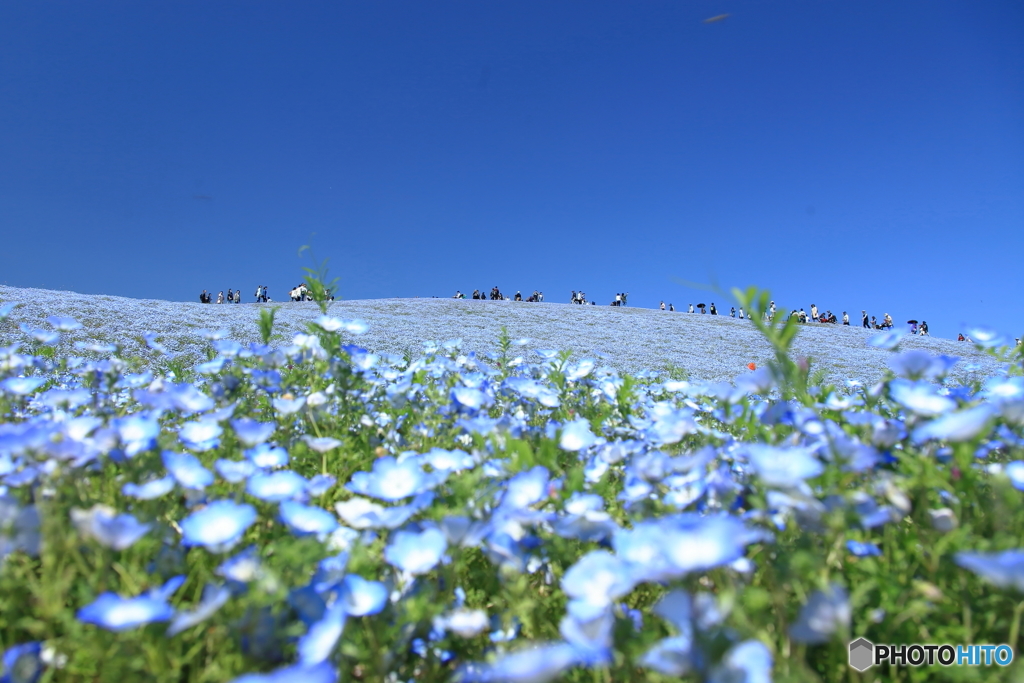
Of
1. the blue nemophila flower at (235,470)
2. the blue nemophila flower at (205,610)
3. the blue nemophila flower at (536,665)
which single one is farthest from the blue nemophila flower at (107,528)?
the blue nemophila flower at (536,665)

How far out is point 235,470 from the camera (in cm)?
156

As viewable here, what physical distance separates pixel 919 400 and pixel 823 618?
2.54 ft

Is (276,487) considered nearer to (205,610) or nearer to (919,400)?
(205,610)

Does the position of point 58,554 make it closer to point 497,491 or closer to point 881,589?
point 497,491

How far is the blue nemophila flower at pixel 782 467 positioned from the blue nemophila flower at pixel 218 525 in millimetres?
1108

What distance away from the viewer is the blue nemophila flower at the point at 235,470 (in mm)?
1495

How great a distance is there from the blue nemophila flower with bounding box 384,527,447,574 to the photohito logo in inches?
36.5

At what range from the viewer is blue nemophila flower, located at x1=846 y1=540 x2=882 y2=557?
4.28 feet

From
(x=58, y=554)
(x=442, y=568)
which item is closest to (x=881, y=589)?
(x=442, y=568)

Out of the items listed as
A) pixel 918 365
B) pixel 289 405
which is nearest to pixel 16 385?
pixel 289 405

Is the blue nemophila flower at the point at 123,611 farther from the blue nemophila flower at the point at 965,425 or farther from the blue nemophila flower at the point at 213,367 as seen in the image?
the blue nemophila flower at the point at 965,425

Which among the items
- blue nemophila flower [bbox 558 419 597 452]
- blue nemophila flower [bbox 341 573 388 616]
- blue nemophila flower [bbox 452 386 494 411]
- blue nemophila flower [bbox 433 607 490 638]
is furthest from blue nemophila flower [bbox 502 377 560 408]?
blue nemophila flower [bbox 341 573 388 616]

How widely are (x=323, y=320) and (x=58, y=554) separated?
1.28 metres

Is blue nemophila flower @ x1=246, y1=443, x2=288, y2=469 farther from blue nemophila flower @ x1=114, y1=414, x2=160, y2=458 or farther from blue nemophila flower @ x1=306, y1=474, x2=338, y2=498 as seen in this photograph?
blue nemophila flower @ x1=114, y1=414, x2=160, y2=458
